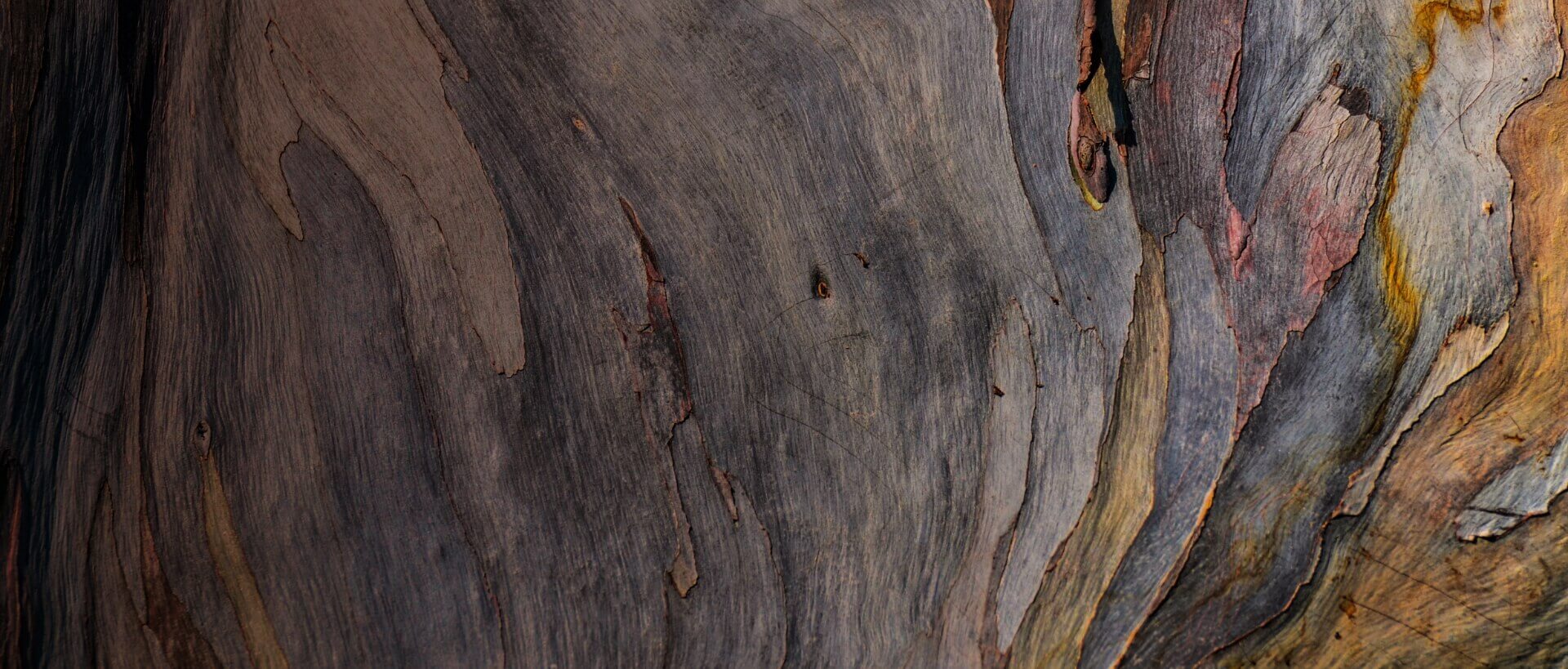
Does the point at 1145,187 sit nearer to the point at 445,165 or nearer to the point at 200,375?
the point at 445,165

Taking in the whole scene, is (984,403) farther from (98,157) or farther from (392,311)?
(98,157)

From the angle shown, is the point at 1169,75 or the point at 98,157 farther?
the point at 1169,75

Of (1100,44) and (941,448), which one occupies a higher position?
(1100,44)

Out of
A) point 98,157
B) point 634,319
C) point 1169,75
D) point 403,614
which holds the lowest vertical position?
point 403,614

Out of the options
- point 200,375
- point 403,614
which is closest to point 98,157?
point 200,375

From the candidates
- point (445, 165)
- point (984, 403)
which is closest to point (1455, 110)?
point (984, 403)

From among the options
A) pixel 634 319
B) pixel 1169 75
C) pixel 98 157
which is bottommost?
pixel 634 319
